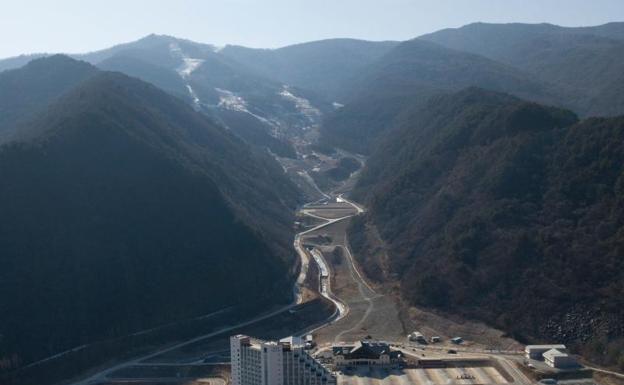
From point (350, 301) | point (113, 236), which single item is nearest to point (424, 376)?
point (350, 301)

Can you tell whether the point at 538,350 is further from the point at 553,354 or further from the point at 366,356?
the point at 366,356

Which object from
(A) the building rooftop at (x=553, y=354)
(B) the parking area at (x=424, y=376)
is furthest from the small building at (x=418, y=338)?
(A) the building rooftop at (x=553, y=354)

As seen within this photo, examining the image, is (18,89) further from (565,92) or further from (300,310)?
(565,92)

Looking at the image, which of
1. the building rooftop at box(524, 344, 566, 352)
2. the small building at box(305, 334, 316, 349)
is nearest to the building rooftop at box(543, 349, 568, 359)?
the building rooftop at box(524, 344, 566, 352)

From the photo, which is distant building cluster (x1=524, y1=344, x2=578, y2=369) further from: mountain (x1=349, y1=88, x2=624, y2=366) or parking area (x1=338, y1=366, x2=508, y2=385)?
parking area (x1=338, y1=366, x2=508, y2=385)

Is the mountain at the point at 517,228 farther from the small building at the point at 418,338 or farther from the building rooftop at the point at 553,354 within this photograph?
the small building at the point at 418,338

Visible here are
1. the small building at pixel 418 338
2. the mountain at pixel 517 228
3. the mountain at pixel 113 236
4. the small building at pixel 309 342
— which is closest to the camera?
Answer: the small building at pixel 309 342

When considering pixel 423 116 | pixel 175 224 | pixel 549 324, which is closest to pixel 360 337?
pixel 549 324
